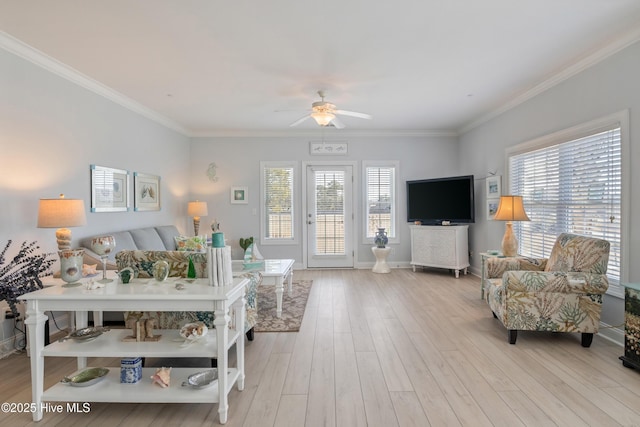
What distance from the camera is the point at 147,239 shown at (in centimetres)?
452

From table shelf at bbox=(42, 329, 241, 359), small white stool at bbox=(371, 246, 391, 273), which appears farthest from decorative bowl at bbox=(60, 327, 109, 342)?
small white stool at bbox=(371, 246, 391, 273)

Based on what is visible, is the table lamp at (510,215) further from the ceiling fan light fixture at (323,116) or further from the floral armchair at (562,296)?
the ceiling fan light fixture at (323,116)

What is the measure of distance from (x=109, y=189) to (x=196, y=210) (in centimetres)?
186

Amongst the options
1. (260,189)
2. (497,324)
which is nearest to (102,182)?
(260,189)

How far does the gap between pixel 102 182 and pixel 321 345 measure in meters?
3.16

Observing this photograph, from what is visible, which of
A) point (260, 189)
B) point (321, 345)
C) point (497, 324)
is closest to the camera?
point (321, 345)

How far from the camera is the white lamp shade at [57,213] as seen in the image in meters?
2.91

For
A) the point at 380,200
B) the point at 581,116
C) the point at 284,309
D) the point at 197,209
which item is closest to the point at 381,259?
the point at 380,200

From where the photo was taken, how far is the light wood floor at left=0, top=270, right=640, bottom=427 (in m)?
2.00

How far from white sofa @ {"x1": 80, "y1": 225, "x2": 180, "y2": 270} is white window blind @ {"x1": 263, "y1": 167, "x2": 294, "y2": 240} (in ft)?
5.83

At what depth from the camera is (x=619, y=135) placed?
3045 mm

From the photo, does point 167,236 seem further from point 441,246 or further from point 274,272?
point 441,246

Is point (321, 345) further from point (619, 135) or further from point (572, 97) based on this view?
point (572, 97)

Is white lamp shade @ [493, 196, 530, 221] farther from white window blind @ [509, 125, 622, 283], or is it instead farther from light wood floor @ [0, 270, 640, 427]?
light wood floor @ [0, 270, 640, 427]
